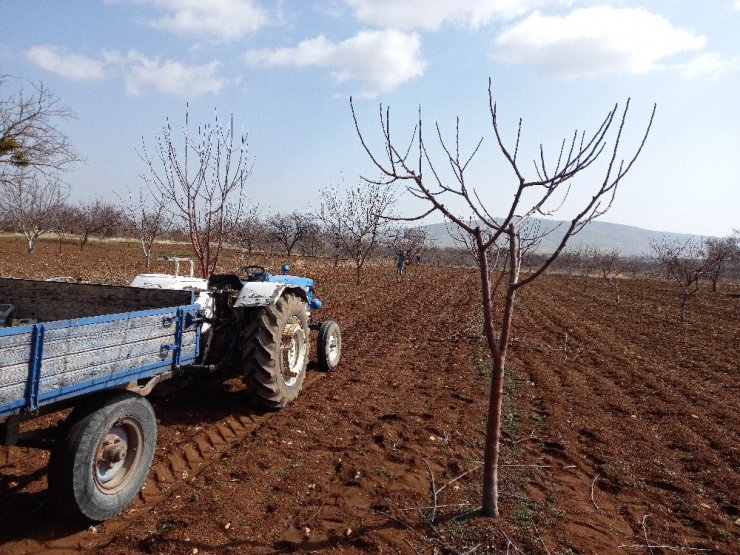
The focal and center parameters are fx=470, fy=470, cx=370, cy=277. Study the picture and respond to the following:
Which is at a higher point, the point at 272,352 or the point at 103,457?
the point at 272,352

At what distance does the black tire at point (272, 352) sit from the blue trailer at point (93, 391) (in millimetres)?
933

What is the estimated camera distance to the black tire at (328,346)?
6602 mm

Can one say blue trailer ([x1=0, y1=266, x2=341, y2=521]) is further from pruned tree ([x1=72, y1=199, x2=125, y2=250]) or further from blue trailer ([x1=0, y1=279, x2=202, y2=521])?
pruned tree ([x1=72, y1=199, x2=125, y2=250])

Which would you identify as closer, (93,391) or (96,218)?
(93,391)

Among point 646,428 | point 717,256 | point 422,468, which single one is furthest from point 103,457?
point 717,256

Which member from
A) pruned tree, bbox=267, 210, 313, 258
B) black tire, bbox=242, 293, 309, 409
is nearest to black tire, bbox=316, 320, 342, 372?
black tire, bbox=242, 293, 309, 409

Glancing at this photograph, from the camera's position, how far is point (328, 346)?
6664mm

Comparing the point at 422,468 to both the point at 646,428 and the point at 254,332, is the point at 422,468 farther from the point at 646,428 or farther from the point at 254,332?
the point at 646,428

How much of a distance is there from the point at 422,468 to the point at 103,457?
2.38 meters

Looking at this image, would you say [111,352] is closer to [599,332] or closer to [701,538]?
[701,538]

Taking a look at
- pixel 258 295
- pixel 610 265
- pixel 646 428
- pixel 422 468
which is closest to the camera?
pixel 422 468

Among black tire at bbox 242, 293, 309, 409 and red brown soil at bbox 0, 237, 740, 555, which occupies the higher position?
black tire at bbox 242, 293, 309, 409

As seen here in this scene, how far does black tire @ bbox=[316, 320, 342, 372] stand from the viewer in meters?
6.60

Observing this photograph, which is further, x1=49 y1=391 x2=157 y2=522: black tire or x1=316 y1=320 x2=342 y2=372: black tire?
x1=316 y1=320 x2=342 y2=372: black tire
